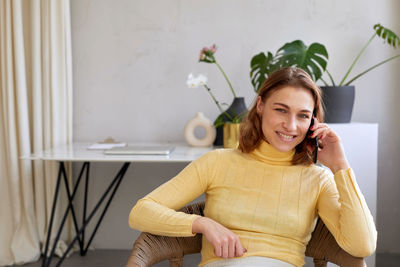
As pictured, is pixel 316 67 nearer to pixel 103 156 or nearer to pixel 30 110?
pixel 103 156

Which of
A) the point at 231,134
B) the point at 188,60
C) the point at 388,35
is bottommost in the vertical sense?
the point at 231,134

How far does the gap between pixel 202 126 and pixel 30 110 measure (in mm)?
1032

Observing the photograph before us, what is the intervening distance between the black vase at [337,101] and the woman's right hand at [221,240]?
1.09m

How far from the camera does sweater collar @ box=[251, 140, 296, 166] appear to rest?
4.67 ft

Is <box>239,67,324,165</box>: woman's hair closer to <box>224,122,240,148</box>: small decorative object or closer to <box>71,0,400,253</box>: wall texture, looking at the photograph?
<box>224,122,240,148</box>: small decorative object

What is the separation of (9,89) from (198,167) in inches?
60.1

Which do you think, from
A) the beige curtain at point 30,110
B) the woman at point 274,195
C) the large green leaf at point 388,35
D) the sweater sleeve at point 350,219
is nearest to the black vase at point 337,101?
the large green leaf at point 388,35

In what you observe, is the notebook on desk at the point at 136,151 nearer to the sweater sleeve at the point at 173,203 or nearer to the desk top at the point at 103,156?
the desk top at the point at 103,156

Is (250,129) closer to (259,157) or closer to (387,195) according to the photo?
(259,157)

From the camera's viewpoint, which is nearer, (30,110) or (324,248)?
(324,248)

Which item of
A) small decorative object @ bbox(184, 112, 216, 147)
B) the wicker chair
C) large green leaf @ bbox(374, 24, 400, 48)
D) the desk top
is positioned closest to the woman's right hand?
the wicker chair

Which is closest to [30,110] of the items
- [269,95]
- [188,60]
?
[188,60]

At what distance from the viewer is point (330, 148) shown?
1.34 m

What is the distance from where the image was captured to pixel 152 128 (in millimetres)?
2623
